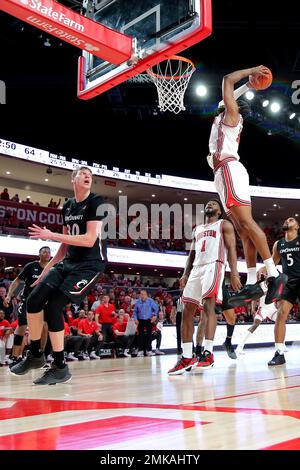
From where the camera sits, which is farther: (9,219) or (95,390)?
(9,219)

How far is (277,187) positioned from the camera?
30188mm

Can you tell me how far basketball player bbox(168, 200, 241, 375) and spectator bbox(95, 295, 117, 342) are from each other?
541cm

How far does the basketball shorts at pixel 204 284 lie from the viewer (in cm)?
668

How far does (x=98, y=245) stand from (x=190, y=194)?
965 inches

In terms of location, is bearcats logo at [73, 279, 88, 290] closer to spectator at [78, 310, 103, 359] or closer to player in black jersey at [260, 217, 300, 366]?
player in black jersey at [260, 217, 300, 366]

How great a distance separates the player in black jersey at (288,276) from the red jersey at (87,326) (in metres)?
4.77

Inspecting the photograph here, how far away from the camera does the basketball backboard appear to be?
711 centimetres

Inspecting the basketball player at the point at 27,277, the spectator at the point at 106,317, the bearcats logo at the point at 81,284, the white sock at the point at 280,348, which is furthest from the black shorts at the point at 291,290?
the spectator at the point at 106,317

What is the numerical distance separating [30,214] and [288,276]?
1703 centimetres

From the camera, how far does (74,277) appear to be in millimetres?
4930
